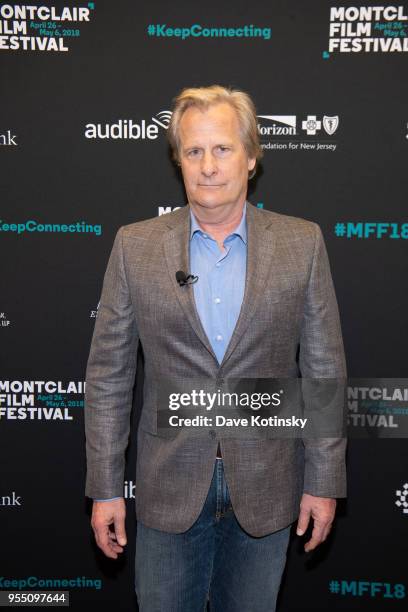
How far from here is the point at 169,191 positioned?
2.53 metres

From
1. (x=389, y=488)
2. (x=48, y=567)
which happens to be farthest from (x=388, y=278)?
(x=48, y=567)

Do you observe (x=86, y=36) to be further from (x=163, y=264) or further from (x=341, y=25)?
(x=163, y=264)

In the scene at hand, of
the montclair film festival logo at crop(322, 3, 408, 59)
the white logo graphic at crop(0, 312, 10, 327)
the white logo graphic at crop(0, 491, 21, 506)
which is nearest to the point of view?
the montclair film festival logo at crop(322, 3, 408, 59)

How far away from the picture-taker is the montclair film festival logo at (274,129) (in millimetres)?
2449

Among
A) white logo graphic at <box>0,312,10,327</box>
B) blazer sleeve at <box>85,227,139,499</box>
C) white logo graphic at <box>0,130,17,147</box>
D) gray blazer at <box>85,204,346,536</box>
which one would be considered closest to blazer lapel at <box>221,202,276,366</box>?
gray blazer at <box>85,204,346,536</box>

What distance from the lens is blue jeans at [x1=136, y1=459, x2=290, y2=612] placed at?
5.76ft

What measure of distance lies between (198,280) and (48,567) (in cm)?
180

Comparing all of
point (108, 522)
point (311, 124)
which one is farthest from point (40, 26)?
point (108, 522)

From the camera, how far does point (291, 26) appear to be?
2.40 meters

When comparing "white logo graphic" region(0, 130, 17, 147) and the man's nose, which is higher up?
"white logo graphic" region(0, 130, 17, 147)

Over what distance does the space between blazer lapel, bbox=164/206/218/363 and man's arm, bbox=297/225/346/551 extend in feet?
1.10

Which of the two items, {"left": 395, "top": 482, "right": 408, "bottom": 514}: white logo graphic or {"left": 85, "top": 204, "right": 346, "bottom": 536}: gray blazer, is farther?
{"left": 395, "top": 482, "right": 408, "bottom": 514}: white logo graphic

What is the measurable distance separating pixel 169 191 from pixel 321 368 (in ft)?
3.64

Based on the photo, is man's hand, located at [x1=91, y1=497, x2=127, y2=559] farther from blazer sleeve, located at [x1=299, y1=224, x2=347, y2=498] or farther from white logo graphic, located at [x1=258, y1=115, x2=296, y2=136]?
white logo graphic, located at [x1=258, y1=115, x2=296, y2=136]
